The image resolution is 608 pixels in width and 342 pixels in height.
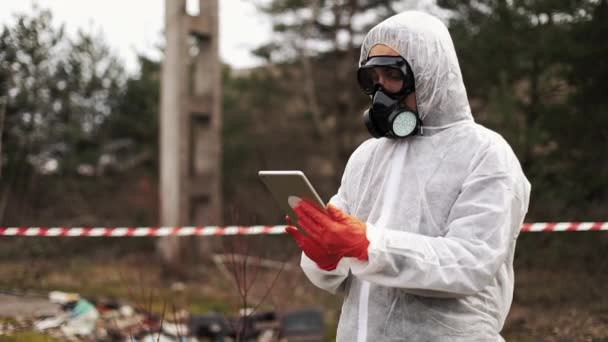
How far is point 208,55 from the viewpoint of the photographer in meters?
10.3

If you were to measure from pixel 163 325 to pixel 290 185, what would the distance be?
15.1ft

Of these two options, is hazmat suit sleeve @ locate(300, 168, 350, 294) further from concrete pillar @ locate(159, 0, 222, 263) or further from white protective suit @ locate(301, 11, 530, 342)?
concrete pillar @ locate(159, 0, 222, 263)

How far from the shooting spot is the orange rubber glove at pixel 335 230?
5.85 feet

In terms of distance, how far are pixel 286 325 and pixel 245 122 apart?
10522 mm

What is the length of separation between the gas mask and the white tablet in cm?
42

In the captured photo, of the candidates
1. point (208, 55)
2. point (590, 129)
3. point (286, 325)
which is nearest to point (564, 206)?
point (590, 129)

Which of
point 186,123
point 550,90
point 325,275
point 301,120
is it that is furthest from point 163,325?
point 301,120

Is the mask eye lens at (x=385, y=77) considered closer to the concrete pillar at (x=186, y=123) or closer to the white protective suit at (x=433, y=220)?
the white protective suit at (x=433, y=220)

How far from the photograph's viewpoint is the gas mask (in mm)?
2096

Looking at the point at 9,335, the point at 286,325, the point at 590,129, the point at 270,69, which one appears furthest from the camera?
the point at 270,69

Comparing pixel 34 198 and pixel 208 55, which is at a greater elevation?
pixel 208 55

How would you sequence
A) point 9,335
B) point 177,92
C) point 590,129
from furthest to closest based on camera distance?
point 177,92 → point 590,129 → point 9,335

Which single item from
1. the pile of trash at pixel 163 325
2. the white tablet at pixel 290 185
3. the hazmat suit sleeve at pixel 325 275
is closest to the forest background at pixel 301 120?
the pile of trash at pixel 163 325

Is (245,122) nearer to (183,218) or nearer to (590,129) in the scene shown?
(183,218)
